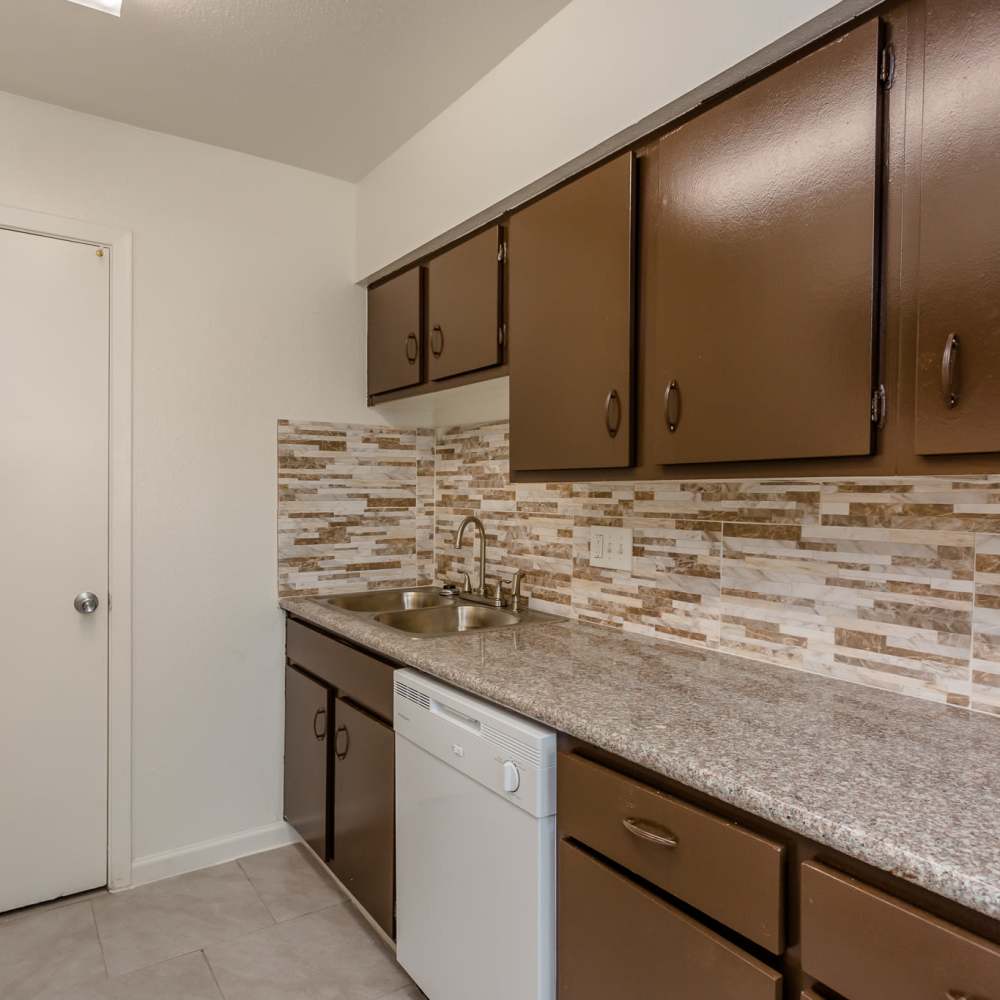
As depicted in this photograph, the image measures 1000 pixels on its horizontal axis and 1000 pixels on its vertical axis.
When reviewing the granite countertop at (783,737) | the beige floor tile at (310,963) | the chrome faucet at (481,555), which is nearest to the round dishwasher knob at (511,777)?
the granite countertop at (783,737)

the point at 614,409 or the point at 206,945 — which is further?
the point at 206,945

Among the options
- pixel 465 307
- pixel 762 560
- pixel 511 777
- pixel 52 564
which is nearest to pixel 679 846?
pixel 511 777

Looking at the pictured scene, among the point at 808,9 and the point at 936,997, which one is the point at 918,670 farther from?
the point at 808,9

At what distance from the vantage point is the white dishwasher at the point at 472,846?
1333mm

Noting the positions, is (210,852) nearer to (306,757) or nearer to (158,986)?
(306,757)

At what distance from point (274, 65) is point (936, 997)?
2368 millimetres

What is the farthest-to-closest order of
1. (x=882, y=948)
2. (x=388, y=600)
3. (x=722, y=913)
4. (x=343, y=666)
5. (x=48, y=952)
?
(x=388, y=600)
(x=343, y=666)
(x=48, y=952)
(x=722, y=913)
(x=882, y=948)

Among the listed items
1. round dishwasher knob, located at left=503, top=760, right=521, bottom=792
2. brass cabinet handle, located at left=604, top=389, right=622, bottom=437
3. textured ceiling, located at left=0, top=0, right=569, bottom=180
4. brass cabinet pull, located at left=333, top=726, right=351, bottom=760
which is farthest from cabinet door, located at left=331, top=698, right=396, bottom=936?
textured ceiling, located at left=0, top=0, right=569, bottom=180

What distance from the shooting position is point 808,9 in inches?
46.9

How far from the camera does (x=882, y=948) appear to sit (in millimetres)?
836

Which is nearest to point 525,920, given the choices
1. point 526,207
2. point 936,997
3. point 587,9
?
point 936,997

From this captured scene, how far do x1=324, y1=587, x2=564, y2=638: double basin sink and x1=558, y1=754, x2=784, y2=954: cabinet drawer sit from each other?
0.86 m

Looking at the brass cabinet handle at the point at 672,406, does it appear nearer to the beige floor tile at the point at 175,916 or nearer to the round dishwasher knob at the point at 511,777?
the round dishwasher knob at the point at 511,777

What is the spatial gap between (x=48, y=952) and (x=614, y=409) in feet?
7.00
